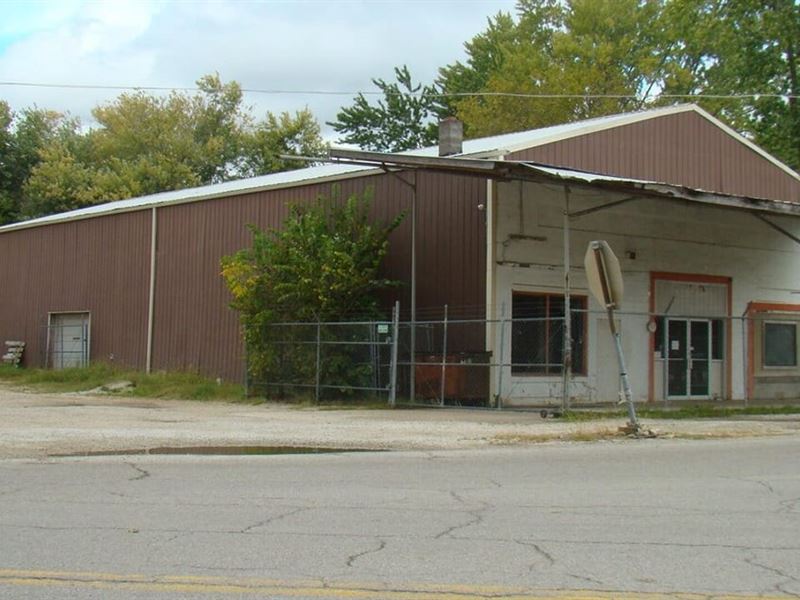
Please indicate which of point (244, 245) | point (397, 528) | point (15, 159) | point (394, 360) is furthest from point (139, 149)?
point (397, 528)

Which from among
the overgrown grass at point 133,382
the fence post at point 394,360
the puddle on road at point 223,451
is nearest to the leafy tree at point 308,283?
the fence post at point 394,360

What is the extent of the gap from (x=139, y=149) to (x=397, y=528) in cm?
5650

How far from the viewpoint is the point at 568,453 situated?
44.9 feet

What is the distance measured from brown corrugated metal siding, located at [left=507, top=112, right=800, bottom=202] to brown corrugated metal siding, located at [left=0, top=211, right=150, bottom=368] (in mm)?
14224

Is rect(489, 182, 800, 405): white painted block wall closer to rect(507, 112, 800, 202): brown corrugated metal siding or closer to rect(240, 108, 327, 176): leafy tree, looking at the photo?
rect(507, 112, 800, 202): brown corrugated metal siding

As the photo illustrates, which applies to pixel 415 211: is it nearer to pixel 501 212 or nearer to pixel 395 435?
pixel 501 212

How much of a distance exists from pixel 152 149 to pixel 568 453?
51.9m

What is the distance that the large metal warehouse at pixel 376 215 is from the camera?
22.4 metres

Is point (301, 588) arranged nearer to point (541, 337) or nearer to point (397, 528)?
point (397, 528)

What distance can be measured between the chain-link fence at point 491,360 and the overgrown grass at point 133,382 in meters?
2.04

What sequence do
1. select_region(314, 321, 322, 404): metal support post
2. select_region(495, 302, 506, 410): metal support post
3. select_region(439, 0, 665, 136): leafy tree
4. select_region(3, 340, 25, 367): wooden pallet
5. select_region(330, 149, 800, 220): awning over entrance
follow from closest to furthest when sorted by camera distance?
select_region(330, 149, 800, 220): awning over entrance
select_region(495, 302, 506, 410): metal support post
select_region(314, 321, 322, 404): metal support post
select_region(3, 340, 25, 367): wooden pallet
select_region(439, 0, 665, 136): leafy tree

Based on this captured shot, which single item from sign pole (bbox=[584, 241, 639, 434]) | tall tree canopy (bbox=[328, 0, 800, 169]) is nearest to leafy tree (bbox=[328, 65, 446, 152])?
tall tree canopy (bbox=[328, 0, 800, 169])

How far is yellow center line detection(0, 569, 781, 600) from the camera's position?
19.5 feet

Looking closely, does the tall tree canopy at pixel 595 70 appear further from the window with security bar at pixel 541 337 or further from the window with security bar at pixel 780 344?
the window with security bar at pixel 541 337
